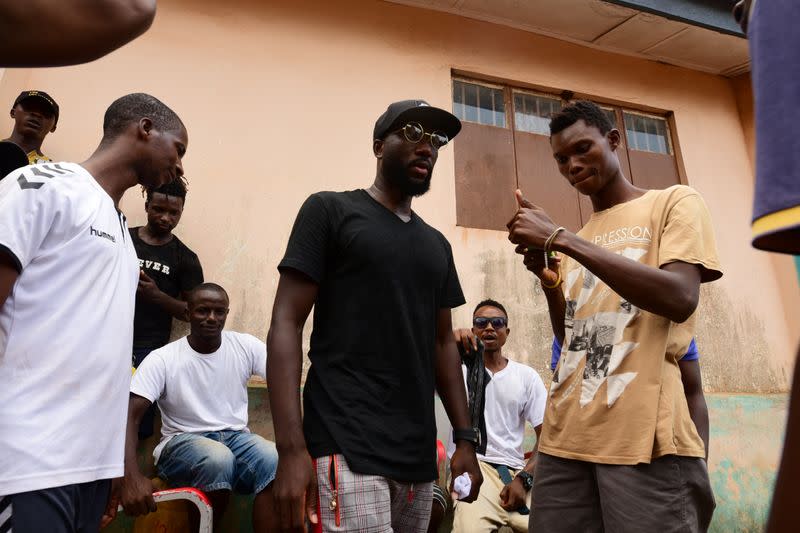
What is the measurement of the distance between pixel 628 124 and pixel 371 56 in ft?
10.7

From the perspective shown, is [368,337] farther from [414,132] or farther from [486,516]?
[486,516]

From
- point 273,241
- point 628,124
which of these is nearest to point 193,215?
point 273,241

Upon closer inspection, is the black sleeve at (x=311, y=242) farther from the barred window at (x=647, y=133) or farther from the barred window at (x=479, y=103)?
the barred window at (x=647, y=133)

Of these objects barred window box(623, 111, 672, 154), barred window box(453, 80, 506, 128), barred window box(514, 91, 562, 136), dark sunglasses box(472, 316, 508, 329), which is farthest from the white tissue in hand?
barred window box(623, 111, 672, 154)

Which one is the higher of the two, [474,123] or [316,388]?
[474,123]

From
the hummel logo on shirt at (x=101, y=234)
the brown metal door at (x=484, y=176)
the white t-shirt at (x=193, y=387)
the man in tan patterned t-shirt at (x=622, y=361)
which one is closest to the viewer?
the hummel logo on shirt at (x=101, y=234)

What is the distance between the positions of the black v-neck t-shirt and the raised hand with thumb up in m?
0.34

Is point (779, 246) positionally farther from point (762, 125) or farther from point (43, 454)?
point (43, 454)

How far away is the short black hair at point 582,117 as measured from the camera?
241 centimetres

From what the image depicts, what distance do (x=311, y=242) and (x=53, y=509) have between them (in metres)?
1.04

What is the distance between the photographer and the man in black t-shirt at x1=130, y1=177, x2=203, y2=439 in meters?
3.95

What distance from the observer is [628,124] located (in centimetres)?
692

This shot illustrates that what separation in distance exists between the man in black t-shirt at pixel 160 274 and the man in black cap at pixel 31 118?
2.61 feet

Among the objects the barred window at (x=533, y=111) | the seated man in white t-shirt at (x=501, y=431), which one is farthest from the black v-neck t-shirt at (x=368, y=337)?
the barred window at (x=533, y=111)
